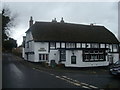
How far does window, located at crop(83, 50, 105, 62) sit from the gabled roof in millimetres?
10536

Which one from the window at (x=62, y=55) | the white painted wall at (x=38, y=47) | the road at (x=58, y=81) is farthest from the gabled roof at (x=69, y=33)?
the road at (x=58, y=81)

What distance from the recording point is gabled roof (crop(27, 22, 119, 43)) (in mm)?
50906

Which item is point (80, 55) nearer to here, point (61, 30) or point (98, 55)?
point (98, 55)

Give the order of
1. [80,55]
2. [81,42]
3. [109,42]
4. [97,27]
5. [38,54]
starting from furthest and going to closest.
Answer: [97,27]
[109,42]
[81,42]
[38,54]
[80,55]

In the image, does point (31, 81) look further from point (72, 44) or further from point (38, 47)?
point (72, 44)

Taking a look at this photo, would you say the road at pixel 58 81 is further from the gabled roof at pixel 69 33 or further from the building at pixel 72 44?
the gabled roof at pixel 69 33

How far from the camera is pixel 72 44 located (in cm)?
5184

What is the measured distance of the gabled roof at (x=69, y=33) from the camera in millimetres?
50906

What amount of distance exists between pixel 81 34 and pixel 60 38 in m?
6.10

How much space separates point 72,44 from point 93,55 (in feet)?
37.0

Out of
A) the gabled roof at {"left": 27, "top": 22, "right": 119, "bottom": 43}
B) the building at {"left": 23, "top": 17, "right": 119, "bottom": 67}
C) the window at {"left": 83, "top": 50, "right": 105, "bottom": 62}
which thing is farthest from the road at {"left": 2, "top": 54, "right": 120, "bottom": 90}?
the gabled roof at {"left": 27, "top": 22, "right": 119, "bottom": 43}

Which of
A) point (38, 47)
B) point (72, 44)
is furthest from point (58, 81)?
point (72, 44)

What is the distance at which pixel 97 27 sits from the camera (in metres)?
61.8

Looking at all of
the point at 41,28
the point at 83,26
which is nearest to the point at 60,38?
the point at 41,28
